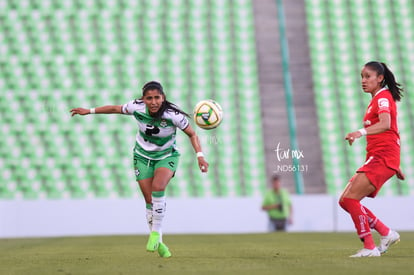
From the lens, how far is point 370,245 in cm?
703

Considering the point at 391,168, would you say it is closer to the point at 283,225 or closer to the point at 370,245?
the point at 370,245

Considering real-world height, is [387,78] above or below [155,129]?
above

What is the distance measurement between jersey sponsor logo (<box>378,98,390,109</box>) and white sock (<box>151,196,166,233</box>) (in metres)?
2.36

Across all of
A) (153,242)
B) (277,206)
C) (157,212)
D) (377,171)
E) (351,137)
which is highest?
(351,137)

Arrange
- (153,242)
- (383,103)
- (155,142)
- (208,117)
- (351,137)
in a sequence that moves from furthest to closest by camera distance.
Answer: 1. (208,117)
2. (155,142)
3. (153,242)
4. (383,103)
5. (351,137)

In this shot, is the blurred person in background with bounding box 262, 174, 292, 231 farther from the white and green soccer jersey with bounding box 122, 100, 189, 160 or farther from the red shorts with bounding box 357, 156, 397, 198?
the red shorts with bounding box 357, 156, 397, 198

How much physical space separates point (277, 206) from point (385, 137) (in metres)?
8.34

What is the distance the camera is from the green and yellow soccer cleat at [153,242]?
24.7ft

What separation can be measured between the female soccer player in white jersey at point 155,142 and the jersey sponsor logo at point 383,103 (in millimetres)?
1767

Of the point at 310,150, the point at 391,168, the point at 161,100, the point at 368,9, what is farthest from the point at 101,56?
the point at 391,168

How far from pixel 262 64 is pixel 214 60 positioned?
122 centimetres

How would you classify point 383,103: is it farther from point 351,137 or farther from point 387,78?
point 351,137

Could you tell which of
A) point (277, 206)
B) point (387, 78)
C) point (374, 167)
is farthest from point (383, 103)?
point (277, 206)

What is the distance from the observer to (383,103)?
22.9 ft
